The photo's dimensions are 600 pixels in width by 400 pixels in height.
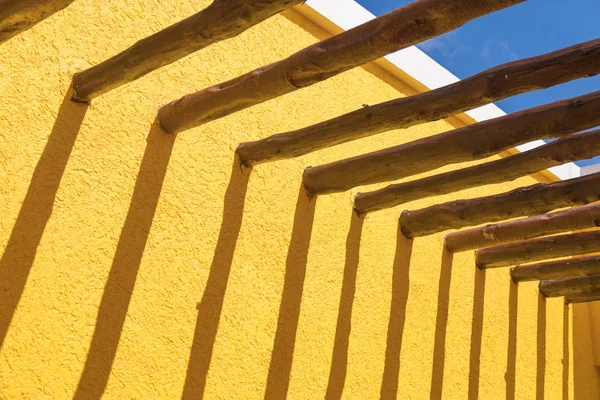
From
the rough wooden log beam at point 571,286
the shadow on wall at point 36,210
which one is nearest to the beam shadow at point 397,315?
the rough wooden log beam at point 571,286

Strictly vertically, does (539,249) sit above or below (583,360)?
above

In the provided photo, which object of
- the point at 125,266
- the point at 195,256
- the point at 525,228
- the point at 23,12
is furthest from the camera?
the point at 525,228

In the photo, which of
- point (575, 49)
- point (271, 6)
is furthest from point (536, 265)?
point (271, 6)

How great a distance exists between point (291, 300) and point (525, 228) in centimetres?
159

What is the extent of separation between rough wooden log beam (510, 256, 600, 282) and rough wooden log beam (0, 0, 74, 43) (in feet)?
12.3

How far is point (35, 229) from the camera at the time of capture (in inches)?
125

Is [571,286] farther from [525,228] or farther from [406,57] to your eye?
[406,57]

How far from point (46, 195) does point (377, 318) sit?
2.24 m

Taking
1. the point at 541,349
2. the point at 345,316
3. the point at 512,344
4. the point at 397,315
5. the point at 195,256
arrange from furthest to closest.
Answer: the point at 541,349 → the point at 512,344 → the point at 397,315 → the point at 345,316 → the point at 195,256

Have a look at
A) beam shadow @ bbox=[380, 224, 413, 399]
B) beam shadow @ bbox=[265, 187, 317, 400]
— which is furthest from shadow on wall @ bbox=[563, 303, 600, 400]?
beam shadow @ bbox=[265, 187, 317, 400]

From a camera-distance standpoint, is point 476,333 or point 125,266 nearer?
point 125,266

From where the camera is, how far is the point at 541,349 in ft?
18.7

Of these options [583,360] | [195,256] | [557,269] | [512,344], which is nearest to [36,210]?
[195,256]

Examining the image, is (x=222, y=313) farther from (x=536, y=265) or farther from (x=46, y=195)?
(x=536, y=265)
